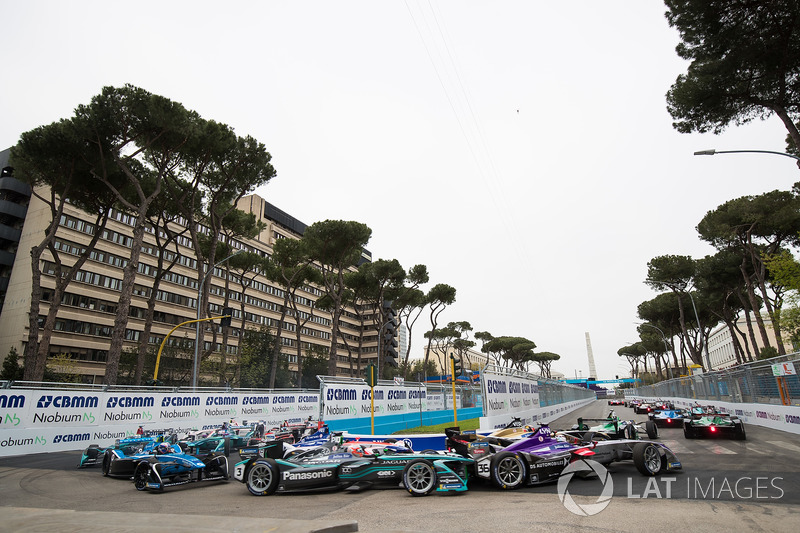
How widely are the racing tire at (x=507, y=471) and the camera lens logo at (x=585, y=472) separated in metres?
0.60

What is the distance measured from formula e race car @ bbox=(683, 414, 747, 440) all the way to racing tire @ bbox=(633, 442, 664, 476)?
6.94 meters

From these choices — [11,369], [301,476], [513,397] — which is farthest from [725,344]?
[11,369]

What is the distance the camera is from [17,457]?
37.4 feet

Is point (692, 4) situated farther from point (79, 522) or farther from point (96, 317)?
point (96, 317)

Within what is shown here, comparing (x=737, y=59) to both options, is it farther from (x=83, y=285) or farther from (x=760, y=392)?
(x=83, y=285)

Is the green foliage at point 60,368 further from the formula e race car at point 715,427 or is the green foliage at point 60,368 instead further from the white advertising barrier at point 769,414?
the white advertising barrier at point 769,414

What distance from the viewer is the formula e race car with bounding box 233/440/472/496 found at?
6.53 metres

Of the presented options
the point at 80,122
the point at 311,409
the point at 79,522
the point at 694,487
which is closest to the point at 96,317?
the point at 80,122

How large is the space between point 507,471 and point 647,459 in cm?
225

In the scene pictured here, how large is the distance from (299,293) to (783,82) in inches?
2792

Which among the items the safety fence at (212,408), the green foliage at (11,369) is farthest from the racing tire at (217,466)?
the green foliage at (11,369)

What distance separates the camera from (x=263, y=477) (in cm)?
684

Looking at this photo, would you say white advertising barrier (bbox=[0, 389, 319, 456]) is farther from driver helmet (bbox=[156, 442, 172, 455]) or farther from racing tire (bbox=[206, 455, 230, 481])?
racing tire (bbox=[206, 455, 230, 481])

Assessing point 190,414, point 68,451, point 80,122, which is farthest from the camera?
point 80,122
